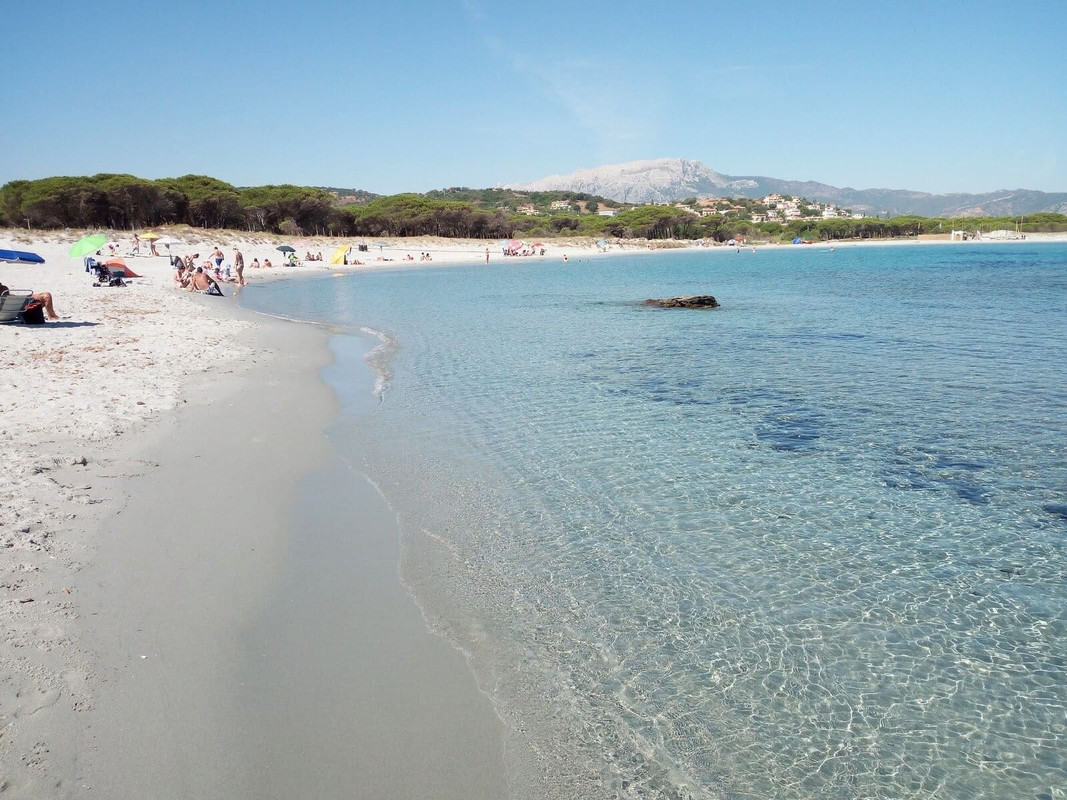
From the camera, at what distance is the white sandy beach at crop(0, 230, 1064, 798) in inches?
142

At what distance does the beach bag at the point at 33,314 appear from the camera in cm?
1579

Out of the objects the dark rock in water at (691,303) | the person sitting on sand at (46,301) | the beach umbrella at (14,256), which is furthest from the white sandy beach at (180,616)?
the dark rock in water at (691,303)

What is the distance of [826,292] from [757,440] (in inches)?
1238

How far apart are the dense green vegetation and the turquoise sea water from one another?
60854 millimetres

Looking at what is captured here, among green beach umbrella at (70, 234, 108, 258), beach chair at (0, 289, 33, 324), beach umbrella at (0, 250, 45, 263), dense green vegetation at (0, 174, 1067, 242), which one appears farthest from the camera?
dense green vegetation at (0, 174, 1067, 242)

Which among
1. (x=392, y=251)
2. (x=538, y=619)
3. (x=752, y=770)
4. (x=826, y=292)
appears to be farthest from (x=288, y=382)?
(x=392, y=251)

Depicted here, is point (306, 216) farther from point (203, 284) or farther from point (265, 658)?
point (265, 658)

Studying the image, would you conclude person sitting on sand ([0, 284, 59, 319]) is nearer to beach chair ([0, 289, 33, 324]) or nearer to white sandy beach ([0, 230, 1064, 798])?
beach chair ([0, 289, 33, 324])

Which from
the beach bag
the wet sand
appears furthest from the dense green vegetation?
the wet sand

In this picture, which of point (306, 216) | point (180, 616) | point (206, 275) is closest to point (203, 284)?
point (206, 275)

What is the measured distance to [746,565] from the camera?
6051 millimetres

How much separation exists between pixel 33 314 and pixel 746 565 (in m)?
17.0

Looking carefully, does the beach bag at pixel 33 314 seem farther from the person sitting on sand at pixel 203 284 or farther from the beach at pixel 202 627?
the person sitting on sand at pixel 203 284

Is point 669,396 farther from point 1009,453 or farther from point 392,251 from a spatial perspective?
point 392,251
